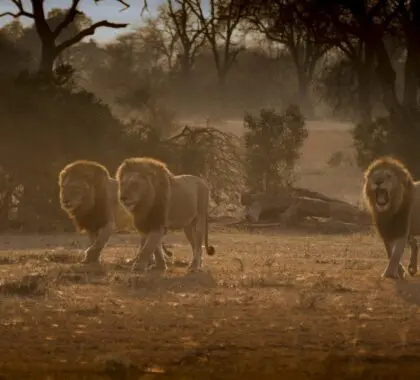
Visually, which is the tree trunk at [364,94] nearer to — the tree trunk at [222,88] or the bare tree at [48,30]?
the bare tree at [48,30]

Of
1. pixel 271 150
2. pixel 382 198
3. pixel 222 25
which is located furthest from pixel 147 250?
pixel 222 25

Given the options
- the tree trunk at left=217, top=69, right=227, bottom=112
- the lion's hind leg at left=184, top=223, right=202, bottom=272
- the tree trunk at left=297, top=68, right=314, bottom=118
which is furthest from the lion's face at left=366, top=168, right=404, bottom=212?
the tree trunk at left=217, top=69, right=227, bottom=112

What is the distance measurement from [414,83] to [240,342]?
1826 cm

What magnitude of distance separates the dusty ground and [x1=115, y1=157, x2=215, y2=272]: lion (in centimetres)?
29

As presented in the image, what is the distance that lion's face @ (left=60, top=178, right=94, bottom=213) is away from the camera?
37.0 ft

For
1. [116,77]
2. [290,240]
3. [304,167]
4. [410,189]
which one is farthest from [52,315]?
[116,77]

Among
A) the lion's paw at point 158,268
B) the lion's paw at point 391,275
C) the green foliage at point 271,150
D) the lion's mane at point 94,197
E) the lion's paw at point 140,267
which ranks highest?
the green foliage at point 271,150

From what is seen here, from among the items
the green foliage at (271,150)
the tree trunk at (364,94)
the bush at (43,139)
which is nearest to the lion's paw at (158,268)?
the bush at (43,139)

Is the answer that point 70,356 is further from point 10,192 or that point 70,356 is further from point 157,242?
point 10,192

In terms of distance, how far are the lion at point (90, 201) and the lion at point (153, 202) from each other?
2.25 feet

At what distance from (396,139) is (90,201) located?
1265 cm

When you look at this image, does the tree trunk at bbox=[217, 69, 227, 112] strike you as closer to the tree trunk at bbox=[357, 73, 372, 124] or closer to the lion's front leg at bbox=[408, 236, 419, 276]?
the tree trunk at bbox=[357, 73, 372, 124]

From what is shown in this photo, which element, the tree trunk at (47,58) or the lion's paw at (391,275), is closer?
the lion's paw at (391,275)

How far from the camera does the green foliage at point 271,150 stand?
24078mm
